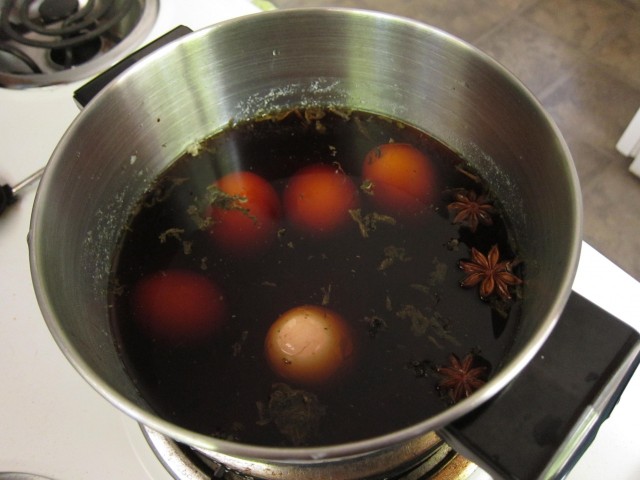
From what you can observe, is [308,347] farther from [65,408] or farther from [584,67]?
[584,67]

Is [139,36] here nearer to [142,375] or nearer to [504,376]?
[142,375]

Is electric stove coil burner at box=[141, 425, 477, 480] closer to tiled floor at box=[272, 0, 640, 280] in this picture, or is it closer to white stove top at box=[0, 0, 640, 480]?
white stove top at box=[0, 0, 640, 480]

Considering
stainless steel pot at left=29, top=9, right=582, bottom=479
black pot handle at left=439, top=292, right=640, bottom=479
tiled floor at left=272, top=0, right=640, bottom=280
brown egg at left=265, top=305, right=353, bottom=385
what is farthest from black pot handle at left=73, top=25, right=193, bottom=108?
tiled floor at left=272, top=0, right=640, bottom=280

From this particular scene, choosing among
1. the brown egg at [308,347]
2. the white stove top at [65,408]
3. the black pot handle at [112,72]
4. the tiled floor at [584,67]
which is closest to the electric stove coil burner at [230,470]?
the white stove top at [65,408]

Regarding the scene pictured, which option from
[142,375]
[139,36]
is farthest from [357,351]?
[139,36]

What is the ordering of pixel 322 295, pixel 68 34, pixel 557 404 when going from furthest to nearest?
pixel 68 34 → pixel 322 295 → pixel 557 404

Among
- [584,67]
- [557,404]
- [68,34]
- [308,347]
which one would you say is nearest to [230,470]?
[308,347]

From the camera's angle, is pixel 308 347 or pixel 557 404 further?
pixel 308 347
